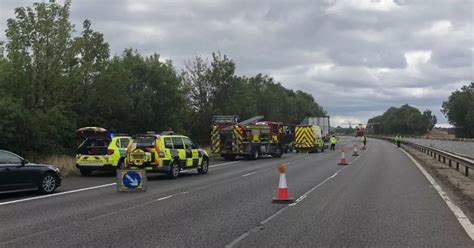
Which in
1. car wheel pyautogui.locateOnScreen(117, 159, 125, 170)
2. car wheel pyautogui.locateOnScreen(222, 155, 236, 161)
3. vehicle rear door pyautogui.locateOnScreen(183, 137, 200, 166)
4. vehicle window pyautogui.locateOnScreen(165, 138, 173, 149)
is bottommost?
car wheel pyautogui.locateOnScreen(222, 155, 236, 161)

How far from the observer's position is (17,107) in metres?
22.0

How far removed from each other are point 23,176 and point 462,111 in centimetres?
15776

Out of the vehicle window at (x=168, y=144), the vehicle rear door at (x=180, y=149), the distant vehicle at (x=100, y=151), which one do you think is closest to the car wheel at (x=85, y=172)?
the distant vehicle at (x=100, y=151)

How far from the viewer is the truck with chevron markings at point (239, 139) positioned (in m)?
33.7

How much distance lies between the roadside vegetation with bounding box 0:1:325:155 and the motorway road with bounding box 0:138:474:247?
815 cm

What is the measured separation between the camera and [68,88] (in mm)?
29641

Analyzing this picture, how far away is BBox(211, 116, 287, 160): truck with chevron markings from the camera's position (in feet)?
111

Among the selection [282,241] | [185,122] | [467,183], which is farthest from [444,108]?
[282,241]

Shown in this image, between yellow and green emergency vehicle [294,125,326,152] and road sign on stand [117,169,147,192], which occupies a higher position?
yellow and green emergency vehicle [294,125,326,152]

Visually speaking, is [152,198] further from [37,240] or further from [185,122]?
[185,122]

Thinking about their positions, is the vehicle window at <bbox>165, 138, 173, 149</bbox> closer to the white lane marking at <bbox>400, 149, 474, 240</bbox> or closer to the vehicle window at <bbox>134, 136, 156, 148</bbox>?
the vehicle window at <bbox>134, 136, 156, 148</bbox>

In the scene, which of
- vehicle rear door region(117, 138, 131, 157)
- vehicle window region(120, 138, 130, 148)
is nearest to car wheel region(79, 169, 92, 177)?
vehicle rear door region(117, 138, 131, 157)

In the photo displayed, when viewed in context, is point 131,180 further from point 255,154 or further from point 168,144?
point 255,154

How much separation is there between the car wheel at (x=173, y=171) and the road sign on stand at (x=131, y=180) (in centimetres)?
445
